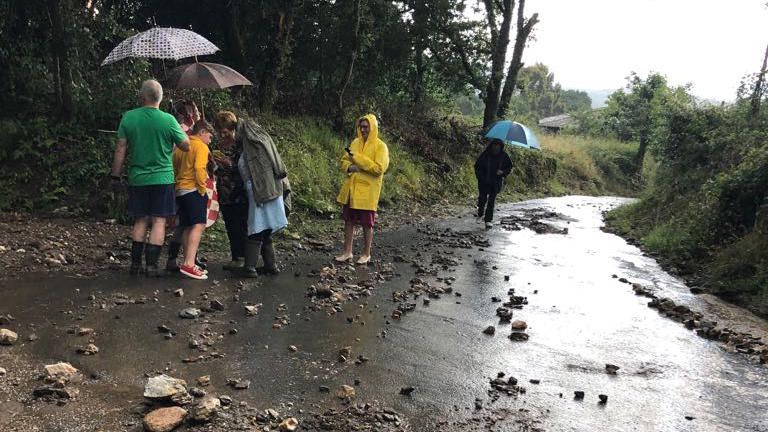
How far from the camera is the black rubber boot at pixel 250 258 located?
6699 millimetres

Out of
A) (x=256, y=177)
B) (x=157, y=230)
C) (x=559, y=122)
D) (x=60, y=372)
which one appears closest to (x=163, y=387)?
(x=60, y=372)

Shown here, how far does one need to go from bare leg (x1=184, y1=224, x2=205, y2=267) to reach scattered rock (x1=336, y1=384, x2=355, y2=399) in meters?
3.11

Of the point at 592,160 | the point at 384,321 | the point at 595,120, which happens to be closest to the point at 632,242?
the point at 384,321

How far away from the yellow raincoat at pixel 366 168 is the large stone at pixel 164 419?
178 inches

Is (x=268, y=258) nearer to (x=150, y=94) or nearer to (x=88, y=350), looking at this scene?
(x=150, y=94)

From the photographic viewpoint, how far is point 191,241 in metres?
6.36

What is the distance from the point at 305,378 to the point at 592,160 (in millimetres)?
37268

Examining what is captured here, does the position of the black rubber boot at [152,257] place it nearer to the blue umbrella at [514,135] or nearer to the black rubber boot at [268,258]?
the black rubber boot at [268,258]

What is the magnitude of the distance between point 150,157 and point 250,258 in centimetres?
169

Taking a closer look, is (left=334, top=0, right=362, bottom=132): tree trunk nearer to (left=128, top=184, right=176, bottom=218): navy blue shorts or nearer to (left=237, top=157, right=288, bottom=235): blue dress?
(left=237, top=157, right=288, bottom=235): blue dress

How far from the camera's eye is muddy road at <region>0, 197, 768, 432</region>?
3.74 metres

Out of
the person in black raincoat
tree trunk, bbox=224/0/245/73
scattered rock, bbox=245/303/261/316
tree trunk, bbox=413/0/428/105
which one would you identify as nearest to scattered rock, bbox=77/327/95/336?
scattered rock, bbox=245/303/261/316

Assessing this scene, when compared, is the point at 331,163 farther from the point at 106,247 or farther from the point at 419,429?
the point at 419,429

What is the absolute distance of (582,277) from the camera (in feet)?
28.0
